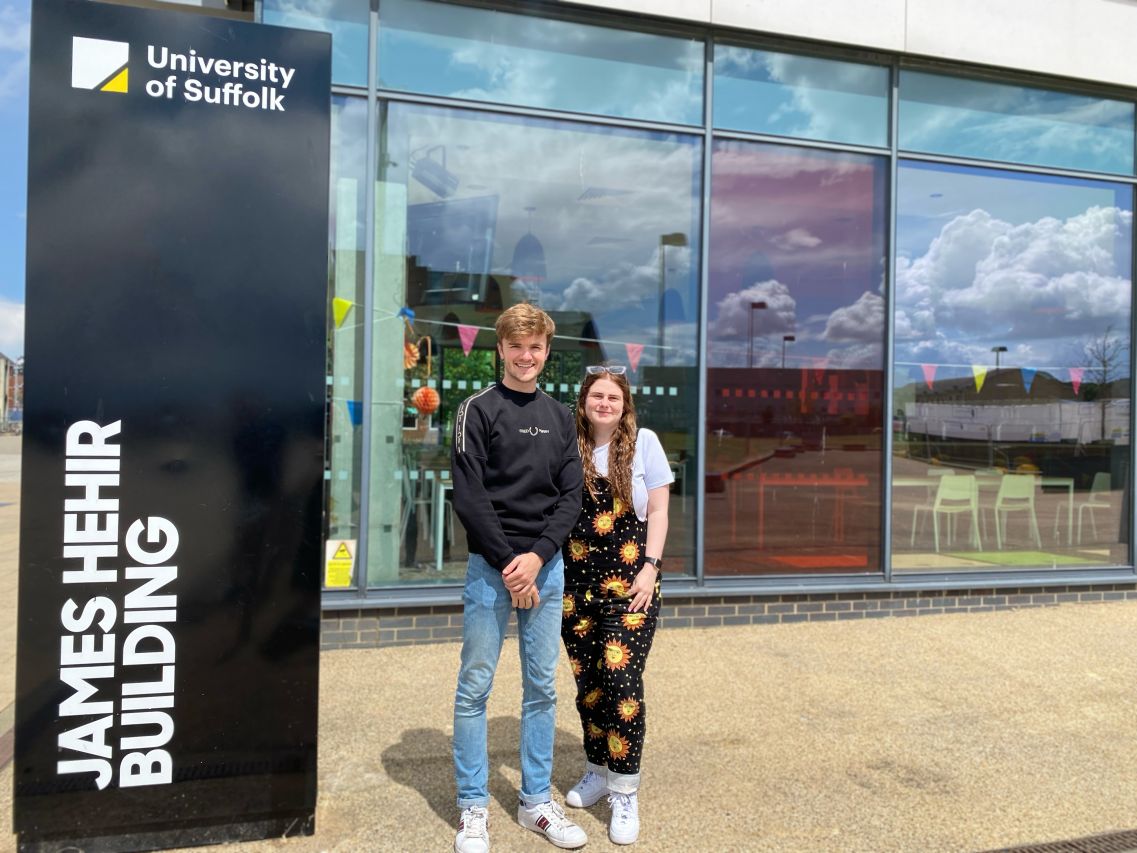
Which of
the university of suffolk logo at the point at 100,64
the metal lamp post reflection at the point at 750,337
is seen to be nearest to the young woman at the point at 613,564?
the university of suffolk logo at the point at 100,64

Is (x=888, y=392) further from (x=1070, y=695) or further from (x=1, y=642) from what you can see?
(x=1, y=642)

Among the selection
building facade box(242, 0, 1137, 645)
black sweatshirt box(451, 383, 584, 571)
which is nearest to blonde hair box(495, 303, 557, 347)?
black sweatshirt box(451, 383, 584, 571)

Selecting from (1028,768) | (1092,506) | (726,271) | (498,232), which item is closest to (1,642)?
(498,232)

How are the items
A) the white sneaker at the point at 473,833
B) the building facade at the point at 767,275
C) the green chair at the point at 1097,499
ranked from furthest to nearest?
the green chair at the point at 1097,499
the building facade at the point at 767,275
the white sneaker at the point at 473,833

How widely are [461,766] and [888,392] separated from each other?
5004 mm

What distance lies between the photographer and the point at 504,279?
630cm

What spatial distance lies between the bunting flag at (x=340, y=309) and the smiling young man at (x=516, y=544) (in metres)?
2.99

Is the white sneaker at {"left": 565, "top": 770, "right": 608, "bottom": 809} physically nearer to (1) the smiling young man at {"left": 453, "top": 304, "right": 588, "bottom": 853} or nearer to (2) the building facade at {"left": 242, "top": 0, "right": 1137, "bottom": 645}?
(1) the smiling young man at {"left": 453, "top": 304, "right": 588, "bottom": 853}

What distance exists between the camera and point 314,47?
3174mm

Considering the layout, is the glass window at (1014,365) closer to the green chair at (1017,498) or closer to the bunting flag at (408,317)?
the green chair at (1017,498)

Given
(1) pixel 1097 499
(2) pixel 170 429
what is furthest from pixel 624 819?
(1) pixel 1097 499

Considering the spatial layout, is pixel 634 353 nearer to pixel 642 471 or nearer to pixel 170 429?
pixel 642 471

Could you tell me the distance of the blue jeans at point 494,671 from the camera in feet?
10.2

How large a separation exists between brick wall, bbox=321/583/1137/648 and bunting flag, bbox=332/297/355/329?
189 centimetres
